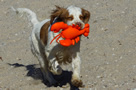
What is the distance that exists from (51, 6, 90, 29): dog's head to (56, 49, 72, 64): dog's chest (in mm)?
547

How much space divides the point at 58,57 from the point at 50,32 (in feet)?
1.54

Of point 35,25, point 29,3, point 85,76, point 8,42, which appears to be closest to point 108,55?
point 85,76

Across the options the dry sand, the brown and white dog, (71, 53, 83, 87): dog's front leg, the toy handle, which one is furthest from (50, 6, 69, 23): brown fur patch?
the dry sand

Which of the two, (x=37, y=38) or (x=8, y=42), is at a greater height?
(x=37, y=38)

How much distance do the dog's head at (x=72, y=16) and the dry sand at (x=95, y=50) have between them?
3.69ft

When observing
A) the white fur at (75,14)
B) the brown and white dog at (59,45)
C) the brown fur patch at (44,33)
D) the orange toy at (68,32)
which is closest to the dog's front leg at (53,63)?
the brown and white dog at (59,45)

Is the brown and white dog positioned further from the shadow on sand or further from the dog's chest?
the shadow on sand

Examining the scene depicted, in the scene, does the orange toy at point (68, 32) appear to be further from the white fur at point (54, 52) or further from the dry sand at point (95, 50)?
the dry sand at point (95, 50)

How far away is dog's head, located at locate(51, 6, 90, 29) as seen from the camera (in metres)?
5.44

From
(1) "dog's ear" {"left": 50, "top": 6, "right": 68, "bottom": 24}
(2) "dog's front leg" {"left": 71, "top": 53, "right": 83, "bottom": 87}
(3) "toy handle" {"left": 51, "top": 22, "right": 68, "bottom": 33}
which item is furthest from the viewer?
(1) "dog's ear" {"left": 50, "top": 6, "right": 68, "bottom": 24}

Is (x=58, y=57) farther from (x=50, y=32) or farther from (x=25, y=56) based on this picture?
(x=25, y=56)

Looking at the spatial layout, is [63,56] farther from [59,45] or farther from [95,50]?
[95,50]

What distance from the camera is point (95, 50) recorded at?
7.82m

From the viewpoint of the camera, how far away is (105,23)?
942cm
